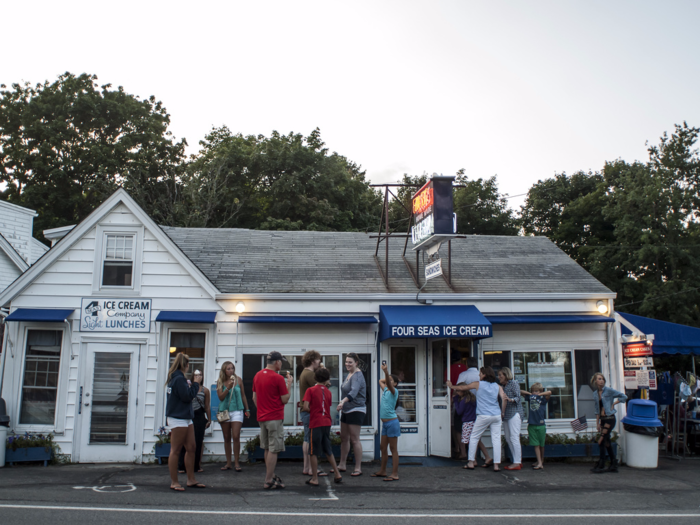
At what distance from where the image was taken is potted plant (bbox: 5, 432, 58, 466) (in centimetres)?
995

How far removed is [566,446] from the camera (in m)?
11.0

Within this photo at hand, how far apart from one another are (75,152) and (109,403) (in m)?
23.6

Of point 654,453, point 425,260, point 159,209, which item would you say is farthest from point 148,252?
point 159,209

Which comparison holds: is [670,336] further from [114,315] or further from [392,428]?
[114,315]

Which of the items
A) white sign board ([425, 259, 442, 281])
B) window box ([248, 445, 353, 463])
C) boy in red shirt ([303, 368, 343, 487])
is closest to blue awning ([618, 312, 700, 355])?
white sign board ([425, 259, 442, 281])

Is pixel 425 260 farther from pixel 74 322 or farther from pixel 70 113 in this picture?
pixel 70 113

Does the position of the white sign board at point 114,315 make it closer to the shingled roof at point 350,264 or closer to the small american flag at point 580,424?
the shingled roof at point 350,264

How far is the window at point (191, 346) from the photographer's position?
11000mm

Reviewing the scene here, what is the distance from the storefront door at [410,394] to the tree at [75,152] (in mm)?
20015

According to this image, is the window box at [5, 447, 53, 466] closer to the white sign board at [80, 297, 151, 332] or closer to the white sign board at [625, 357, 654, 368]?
the white sign board at [80, 297, 151, 332]

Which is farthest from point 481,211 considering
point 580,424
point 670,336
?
point 580,424

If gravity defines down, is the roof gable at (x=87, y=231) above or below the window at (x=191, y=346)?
above

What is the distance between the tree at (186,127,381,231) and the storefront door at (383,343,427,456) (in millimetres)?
16034

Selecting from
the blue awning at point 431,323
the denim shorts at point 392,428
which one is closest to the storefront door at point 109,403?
the blue awning at point 431,323
